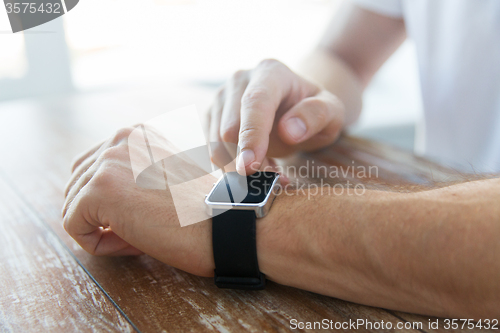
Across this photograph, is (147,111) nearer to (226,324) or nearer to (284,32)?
(226,324)

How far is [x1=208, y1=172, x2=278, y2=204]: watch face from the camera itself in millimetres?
551

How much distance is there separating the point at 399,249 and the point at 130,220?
0.37 metres

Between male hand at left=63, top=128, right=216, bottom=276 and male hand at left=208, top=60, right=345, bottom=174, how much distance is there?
0.14 metres

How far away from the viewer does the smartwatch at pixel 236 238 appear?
505mm

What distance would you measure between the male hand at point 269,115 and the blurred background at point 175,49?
1631mm

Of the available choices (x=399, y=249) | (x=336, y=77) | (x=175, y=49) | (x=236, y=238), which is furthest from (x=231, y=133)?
(x=175, y=49)

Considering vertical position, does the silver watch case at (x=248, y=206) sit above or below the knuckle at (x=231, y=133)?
below

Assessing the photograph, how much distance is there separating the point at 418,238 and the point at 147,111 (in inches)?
44.9

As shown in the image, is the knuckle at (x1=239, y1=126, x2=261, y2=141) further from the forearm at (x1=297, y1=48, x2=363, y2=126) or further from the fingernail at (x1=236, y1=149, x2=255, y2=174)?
the forearm at (x1=297, y1=48, x2=363, y2=126)

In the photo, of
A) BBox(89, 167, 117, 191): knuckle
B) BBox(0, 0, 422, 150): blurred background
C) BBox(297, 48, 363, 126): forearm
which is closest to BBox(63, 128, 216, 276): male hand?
BBox(89, 167, 117, 191): knuckle

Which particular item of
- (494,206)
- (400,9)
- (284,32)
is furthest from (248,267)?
Result: (284,32)

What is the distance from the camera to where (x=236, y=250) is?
1.69 ft

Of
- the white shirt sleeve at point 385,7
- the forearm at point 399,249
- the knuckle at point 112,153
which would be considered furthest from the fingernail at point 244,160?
the white shirt sleeve at point 385,7

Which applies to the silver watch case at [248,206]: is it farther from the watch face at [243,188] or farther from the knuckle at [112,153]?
the knuckle at [112,153]
